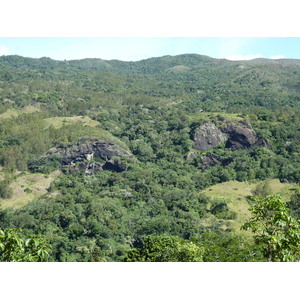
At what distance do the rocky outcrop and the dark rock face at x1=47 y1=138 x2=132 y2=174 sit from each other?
2678cm

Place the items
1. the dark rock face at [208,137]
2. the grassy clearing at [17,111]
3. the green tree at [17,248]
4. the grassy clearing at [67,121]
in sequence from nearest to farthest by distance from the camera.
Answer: the green tree at [17,248]
the dark rock face at [208,137]
the grassy clearing at [67,121]
the grassy clearing at [17,111]

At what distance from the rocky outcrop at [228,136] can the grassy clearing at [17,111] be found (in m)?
65.1

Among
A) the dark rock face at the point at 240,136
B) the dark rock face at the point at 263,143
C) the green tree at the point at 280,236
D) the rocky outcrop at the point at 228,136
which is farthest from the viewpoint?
the rocky outcrop at the point at 228,136

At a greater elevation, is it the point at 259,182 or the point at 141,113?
the point at 141,113

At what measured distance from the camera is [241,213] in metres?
75.1

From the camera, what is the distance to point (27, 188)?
8688 centimetres

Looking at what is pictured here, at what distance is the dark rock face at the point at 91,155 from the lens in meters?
107

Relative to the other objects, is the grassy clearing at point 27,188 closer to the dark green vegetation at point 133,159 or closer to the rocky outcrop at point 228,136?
the dark green vegetation at point 133,159

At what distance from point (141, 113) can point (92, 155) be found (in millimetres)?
47356

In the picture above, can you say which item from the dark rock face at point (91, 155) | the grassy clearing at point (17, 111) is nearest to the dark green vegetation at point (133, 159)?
the dark rock face at point (91, 155)

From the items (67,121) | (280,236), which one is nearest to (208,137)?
(67,121)

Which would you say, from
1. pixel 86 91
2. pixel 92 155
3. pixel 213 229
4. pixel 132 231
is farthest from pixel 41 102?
pixel 213 229

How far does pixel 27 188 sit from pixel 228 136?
228 feet

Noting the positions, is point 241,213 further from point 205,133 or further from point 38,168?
point 38,168
